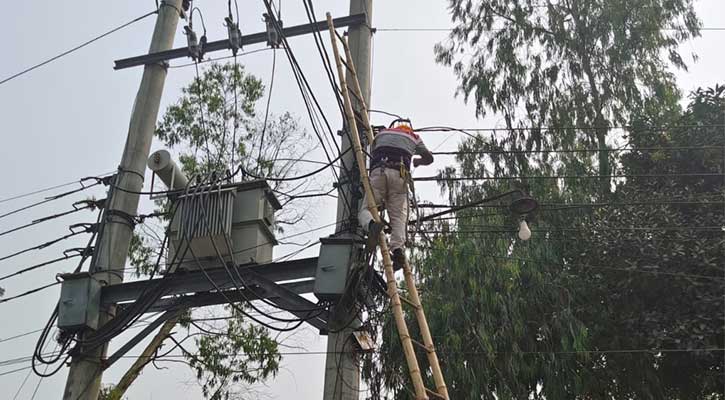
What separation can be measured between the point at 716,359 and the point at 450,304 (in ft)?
13.5

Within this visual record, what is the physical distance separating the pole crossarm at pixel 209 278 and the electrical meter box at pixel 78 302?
118 millimetres

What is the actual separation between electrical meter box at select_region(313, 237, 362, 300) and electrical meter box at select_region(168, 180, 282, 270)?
2.69ft

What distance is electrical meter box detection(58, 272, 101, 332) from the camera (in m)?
6.23

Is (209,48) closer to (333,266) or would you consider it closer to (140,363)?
(333,266)

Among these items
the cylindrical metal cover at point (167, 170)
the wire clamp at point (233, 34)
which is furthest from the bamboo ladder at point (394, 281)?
the cylindrical metal cover at point (167, 170)

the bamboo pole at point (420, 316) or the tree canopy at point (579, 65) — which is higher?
the tree canopy at point (579, 65)

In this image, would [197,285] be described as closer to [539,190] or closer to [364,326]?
[364,326]

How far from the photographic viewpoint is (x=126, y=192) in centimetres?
682

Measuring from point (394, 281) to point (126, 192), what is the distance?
3521 mm

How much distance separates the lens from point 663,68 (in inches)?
594

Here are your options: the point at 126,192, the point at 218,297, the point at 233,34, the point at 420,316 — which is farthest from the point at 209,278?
the point at 233,34

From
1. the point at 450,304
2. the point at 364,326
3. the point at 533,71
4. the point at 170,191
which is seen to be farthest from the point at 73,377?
the point at 533,71

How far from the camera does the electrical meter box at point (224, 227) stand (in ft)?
20.2

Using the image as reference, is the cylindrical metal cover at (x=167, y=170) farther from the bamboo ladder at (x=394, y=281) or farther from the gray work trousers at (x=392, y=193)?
the gray work trousers at (x=392, y=193)
